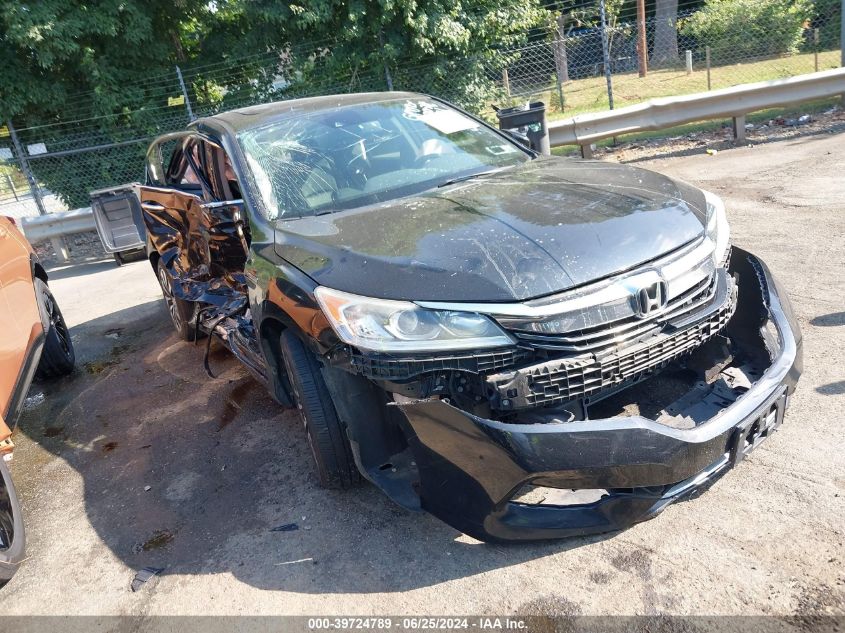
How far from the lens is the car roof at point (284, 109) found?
158 inches

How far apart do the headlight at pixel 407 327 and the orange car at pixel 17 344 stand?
1771 millimetres

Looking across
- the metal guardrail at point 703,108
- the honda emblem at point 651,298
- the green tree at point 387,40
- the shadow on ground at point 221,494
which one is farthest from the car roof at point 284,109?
the green tree at point 387,40

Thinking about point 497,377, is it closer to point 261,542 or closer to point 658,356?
point 658,356

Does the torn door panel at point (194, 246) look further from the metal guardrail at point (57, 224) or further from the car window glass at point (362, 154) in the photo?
the metal guardrail at point (57, 224)

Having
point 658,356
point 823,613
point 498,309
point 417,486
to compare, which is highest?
point 498,309

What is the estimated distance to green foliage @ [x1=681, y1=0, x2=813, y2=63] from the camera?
57.9 ft

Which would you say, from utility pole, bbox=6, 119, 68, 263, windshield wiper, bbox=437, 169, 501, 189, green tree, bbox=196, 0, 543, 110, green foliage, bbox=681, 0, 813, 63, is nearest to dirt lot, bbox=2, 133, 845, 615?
windshield wiper, bbox=437, 169, 501, 189

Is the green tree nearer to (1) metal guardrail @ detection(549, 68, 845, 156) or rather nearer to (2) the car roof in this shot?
(1) metal guardrail @ detection(549, 68, 845, 156)

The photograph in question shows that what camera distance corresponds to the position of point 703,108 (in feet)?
32.0

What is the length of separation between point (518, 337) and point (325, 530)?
4.46ft

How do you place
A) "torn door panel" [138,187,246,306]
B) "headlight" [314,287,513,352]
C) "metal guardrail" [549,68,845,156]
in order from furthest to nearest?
"metal guardrail" [549,68,845,156] → "torn door panel" [138,187,246,306] → "headlight" [314,287,513,352]

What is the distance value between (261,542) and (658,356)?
188 cm

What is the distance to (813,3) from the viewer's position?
1906cm

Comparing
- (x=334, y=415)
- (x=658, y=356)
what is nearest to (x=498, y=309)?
(x=658, y=356)
